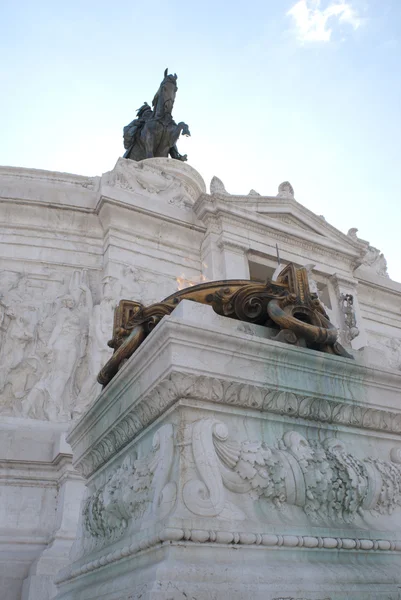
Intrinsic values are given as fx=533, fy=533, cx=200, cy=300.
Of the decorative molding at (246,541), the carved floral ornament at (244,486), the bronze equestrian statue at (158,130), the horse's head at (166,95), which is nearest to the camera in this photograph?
the decorative molding at (246,541)

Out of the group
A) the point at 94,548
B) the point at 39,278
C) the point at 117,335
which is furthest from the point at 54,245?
the point at 94,548

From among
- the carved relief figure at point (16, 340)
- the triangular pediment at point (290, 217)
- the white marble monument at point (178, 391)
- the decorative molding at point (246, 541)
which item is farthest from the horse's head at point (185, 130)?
the decorative molding at point (246, 541)

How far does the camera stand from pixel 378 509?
113 inches

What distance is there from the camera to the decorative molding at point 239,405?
8.49ft

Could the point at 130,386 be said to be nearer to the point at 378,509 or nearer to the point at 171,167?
the point at 378,509

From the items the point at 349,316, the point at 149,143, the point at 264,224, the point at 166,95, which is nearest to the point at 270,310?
the point at 264,224

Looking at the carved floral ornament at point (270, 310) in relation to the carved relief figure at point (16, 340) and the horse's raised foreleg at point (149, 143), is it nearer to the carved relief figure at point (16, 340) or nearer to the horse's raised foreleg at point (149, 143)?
the carved relief figure at point (16, 340)

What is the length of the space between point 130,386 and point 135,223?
9453 millimetres

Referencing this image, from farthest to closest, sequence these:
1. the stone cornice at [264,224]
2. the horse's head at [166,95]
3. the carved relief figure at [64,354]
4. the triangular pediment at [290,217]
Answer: the horse's head at [166,95]
the triangular pediment at [290,217]
the stone cornice at [264,224]
the carved relief figure at [64,354]

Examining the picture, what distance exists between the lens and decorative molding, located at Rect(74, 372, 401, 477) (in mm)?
2589

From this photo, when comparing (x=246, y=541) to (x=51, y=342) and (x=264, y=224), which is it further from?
(x=264, y=224)

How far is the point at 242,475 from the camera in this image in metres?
2.49

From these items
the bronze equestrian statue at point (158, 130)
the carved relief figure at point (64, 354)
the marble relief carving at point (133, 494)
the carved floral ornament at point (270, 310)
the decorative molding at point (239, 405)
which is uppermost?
the bronze equestrian statue at point (158, 130)

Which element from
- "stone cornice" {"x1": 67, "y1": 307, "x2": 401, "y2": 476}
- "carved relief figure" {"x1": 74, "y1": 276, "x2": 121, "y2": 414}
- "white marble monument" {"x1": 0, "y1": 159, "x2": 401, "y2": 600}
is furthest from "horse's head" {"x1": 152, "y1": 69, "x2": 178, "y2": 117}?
"stone cornice" {"x1": 67, "y1": 307, "x2": 401, "y2": 476}
